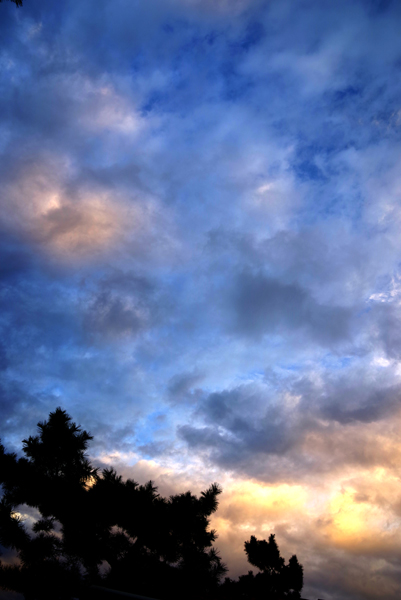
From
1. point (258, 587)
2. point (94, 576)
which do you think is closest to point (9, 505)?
point (94, 576)

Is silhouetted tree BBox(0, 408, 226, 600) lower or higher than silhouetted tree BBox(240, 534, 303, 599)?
higher

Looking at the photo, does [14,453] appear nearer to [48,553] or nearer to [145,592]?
[48,553]

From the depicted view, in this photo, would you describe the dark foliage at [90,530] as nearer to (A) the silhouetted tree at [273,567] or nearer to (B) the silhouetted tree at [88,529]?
(B) the silhouetted tree at [88,529]

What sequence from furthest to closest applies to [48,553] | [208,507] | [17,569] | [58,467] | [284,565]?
1. [284,565]
2. [208,507]
3. [58,467]
4. [48,553]
5. [17,569]

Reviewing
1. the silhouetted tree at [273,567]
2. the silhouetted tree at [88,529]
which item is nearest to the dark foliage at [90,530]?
the silhouetted tree at [88,529]

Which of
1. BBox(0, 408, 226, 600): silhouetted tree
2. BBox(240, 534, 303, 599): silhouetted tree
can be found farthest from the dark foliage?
BBox(240, 534, 303, 599): silhouetted tree

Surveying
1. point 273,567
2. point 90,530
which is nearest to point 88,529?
point 90,530

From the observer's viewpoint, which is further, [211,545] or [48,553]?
[211,545]

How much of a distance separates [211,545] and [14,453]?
1270 cm

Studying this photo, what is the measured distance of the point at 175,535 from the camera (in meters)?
21.1

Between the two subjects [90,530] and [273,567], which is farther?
[273,567]

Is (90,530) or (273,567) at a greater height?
(90,530)

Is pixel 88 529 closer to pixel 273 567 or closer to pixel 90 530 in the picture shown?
pixel 90 530

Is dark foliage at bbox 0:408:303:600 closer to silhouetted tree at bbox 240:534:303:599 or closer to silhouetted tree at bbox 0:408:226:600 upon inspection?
silhouetted tree at bbox 0:408:226:600
